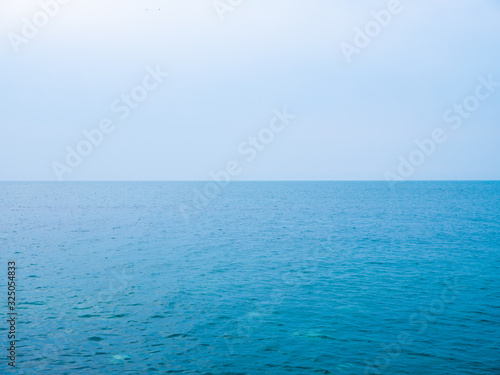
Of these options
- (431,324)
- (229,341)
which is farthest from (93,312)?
(431,324)

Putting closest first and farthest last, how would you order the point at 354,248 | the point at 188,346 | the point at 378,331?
the point at 188,346 < the point at 378,331 < the point at 354,248

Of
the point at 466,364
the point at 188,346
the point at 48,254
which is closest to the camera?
the point at 466,364

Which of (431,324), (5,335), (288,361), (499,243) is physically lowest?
(499,243)

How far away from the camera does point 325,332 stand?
2509cm

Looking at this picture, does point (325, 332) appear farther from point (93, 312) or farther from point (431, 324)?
point (93, 312)

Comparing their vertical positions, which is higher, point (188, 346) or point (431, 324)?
point (188, 346)

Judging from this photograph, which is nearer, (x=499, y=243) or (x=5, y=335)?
(x=5, y=335)

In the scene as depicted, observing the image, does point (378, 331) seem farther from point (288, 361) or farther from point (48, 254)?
point (48, 254)

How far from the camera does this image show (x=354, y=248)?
54719 millimetres

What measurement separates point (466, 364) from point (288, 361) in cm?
955

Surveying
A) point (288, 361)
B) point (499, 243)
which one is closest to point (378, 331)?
point (288, 361)

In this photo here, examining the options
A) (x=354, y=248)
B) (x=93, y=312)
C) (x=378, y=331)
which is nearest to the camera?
(x=378, y=331)

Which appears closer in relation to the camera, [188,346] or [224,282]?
[188,346]

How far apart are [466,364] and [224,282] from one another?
854 inches
